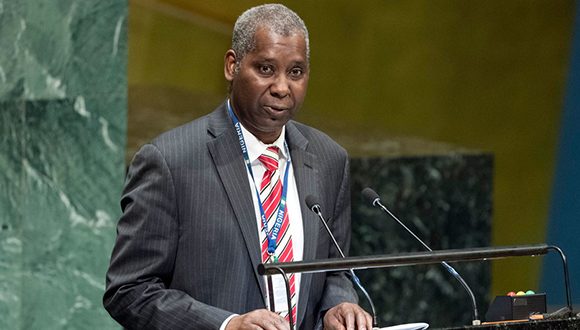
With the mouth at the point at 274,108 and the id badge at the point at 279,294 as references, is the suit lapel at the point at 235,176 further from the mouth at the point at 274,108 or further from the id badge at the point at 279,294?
the mouth at the point at 274,108

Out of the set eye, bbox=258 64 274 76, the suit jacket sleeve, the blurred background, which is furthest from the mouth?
the blurred background

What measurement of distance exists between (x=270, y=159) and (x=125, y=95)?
98.9 inches

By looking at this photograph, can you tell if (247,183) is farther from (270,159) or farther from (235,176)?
(270,159)

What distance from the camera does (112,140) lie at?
618 cm

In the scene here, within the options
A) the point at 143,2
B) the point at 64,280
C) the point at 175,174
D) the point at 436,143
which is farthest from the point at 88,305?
the point at 175,174

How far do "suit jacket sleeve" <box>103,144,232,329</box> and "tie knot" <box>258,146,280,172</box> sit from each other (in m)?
0.34

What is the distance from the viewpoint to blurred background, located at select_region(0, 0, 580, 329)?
616 cm

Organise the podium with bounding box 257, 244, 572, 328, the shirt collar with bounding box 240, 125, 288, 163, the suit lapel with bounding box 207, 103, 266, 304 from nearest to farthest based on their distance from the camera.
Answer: the podium with bounding box 257, 244, 572, 328
the suit lapel with bounding box 207, 103, 266, 304
the shirt collar with bounding box 240, 125, 288, 163

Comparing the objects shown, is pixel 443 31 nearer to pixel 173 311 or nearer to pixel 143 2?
pixel 143 2

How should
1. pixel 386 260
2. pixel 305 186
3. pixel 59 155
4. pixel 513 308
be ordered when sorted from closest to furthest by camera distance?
pixel 386 260, pixel 513 308, pixel 305 186, pixel 59 155

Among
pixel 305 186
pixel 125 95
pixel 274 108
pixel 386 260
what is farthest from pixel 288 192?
pixel 125 95

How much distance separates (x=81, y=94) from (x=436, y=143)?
2.19m

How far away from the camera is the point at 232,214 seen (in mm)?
3631

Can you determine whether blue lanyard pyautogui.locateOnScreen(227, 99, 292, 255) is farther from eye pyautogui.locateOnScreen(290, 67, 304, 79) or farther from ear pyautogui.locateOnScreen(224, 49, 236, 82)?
eye pyautogui.locateOnScreen(290, 67, 304, 79)
